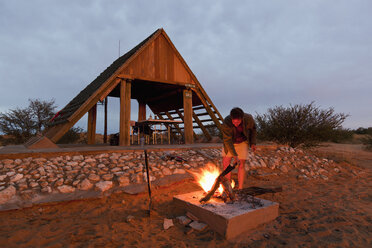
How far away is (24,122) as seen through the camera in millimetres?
12766

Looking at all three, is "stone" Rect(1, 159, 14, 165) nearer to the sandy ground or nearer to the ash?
the sandy ground

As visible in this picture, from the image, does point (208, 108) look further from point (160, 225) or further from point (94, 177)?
point (160, 225)

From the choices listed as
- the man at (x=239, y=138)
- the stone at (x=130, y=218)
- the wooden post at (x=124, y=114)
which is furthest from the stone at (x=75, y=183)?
the wooden post at (x=124, y=114)

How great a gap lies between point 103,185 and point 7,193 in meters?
1.40

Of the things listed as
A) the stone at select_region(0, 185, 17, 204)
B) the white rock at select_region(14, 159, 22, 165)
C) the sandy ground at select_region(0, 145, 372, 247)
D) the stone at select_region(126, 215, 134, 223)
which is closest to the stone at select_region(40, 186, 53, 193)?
the sandy ground at select_region(0, 145, 372, 247)

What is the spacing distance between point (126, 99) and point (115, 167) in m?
3.43

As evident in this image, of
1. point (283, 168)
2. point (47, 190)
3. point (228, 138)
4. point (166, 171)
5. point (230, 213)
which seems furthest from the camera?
point (283, 168)

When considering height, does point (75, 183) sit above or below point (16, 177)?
below

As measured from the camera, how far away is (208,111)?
31.4 feet

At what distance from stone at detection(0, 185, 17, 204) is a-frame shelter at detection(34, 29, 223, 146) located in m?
2.83

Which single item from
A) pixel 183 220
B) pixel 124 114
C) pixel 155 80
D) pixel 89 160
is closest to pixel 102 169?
pixel 89 160

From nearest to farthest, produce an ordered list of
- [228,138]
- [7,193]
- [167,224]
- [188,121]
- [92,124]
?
[167,224] < [7,193] < [228,138] < [188,121] < [92,124]

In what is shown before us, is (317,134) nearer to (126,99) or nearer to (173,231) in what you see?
(126,99)

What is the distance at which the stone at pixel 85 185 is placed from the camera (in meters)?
3.74
